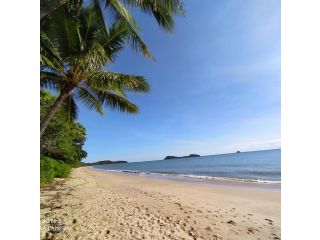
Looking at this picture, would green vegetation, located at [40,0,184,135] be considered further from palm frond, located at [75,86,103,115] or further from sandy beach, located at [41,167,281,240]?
sandy beach, located at [41,167,281,240]

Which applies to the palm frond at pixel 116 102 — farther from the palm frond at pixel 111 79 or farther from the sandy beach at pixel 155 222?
the sandy beach at pixel 155 222

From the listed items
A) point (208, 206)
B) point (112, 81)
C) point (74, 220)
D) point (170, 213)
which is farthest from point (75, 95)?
point (208, 206)

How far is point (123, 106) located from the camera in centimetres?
755

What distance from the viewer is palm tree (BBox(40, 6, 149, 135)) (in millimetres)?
4953

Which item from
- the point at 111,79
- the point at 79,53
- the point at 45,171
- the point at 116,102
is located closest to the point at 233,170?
the point at 45,171

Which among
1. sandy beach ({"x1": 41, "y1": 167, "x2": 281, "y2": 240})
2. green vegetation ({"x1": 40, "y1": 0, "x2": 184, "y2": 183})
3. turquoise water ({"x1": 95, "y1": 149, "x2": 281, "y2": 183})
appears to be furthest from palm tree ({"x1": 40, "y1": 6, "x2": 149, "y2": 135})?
turquoise water ({"x1": 95, "y1": 149, "x2": 281, "y2": 183})

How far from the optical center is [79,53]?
5.09m

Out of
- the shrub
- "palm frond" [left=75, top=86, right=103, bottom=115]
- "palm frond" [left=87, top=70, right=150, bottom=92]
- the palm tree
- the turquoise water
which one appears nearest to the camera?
the palm tree

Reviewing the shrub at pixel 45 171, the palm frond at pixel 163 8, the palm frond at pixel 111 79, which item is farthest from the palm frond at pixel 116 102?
the shrub at pixel 45 171
